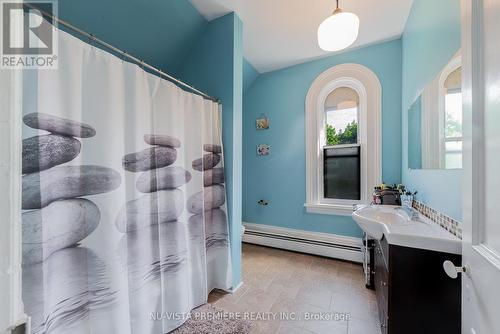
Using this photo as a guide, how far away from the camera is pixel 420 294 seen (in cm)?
104

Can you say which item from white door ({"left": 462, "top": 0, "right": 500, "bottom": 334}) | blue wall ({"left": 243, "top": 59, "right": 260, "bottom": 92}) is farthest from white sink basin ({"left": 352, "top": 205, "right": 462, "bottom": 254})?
blue wall ({"left": 243, "top": 59, "right": 260, "bottom": 92})

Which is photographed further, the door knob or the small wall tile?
the small wall tile

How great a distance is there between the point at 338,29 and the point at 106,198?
193 centimetres

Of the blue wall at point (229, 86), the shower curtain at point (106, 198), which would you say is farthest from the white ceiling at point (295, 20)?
the shower curtain at point (106, 198)

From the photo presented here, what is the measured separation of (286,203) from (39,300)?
247 cm

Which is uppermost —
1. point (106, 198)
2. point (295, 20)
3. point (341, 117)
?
point (295, 20)

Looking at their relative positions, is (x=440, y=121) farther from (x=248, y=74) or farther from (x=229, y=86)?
(x=248, y=74)

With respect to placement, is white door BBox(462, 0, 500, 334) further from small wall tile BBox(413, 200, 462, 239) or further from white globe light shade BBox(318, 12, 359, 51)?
white globe light shade BBox(318, 12, 359, 51)

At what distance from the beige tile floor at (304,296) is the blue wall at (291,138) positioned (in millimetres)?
540

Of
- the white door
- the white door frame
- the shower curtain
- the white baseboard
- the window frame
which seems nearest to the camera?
the white door frame

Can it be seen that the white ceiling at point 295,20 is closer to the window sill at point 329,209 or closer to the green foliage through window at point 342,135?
the green foliage through window at point 342,135

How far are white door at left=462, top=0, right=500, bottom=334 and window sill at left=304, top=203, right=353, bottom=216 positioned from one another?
1820 millimetres

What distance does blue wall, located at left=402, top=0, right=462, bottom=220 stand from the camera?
1.15m

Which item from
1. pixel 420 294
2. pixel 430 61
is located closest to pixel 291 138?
pixel 430 61
